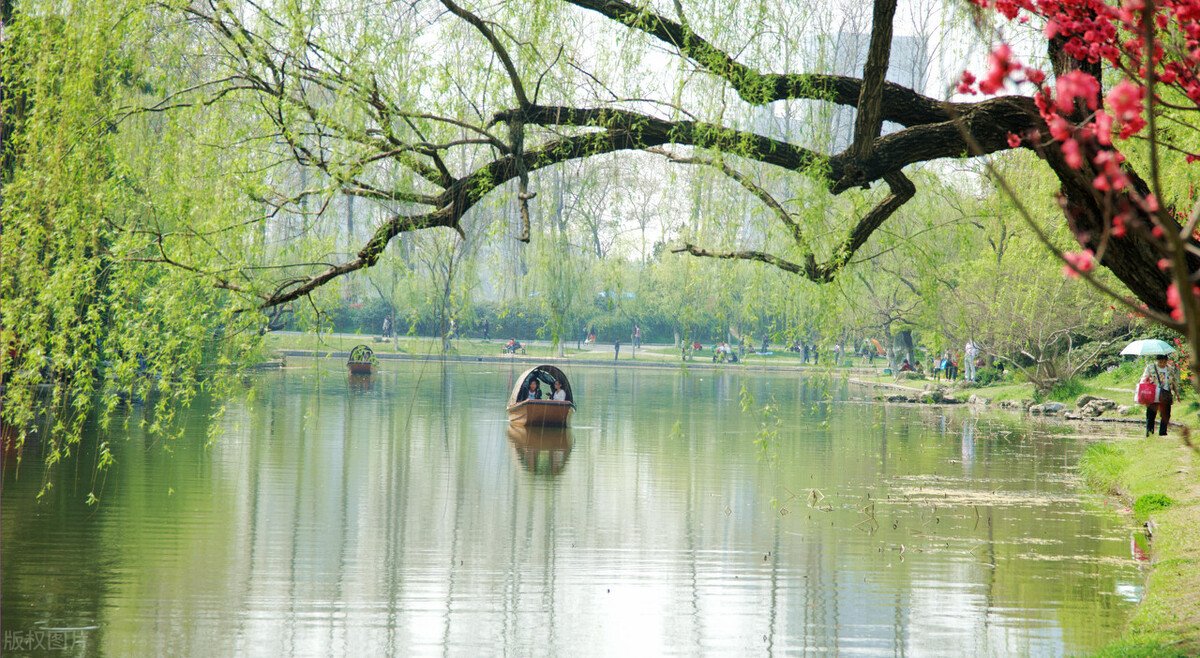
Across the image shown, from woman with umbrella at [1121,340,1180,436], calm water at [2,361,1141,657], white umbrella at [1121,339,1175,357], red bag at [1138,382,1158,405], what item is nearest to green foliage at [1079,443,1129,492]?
calm water at [2,361,1141,657]

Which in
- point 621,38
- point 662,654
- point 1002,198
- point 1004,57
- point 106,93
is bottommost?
point 662,654

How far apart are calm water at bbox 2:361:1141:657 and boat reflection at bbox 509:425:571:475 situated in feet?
0.47

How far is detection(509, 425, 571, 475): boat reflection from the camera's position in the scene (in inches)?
696

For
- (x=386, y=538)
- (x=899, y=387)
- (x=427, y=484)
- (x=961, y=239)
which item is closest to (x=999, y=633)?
(x=961, y=239)

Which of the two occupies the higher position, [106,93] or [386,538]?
[106,93]

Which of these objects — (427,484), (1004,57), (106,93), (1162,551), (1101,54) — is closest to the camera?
(1004,57)

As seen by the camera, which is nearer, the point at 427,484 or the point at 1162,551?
the point at 1162,551

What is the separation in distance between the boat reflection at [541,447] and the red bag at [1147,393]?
11149 mm

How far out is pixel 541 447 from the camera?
66.1ft

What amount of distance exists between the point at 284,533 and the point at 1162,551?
10.1 meters

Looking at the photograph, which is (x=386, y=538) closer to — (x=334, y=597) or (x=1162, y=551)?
(x=334, y=597)

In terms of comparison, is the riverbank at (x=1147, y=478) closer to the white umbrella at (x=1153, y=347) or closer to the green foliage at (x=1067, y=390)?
the green foliage at (x=1067, y=390)

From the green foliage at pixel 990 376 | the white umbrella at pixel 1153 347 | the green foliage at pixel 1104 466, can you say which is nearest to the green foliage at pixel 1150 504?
the green foliage at pixel 1104 466

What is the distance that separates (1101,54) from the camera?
463cm
